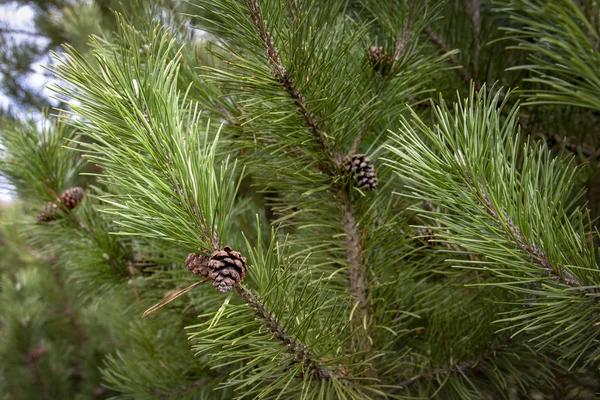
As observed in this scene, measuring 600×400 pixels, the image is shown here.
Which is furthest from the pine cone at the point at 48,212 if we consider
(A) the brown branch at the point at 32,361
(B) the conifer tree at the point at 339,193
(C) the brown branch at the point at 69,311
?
(C) the brown branch at the point at 69,311

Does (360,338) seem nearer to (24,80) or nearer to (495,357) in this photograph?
(495,357)

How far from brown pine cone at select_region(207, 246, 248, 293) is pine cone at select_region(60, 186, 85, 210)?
43 cm

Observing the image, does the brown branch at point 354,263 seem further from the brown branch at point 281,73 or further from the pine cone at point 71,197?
the pine cone at point 71,197

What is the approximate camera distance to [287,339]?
461 mm

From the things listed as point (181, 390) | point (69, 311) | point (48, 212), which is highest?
point (48, 212)

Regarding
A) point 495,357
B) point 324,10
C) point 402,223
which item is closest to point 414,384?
point 495,357

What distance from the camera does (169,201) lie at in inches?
15.2

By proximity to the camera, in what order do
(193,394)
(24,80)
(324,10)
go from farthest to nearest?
(24,80) → (193,394) → (324,10)

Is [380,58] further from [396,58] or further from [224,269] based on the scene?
[224,269]

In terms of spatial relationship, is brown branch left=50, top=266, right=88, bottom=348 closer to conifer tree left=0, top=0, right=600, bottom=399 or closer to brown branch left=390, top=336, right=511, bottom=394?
conifer tree left=0, top=0, right=600, bottom=399

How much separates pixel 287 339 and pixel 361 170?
218 mm

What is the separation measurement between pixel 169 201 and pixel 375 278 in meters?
0.32

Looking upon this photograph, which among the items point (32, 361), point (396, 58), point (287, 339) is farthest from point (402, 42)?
point (32, 361)

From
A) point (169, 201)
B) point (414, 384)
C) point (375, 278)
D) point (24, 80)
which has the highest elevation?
point (169, 201)
